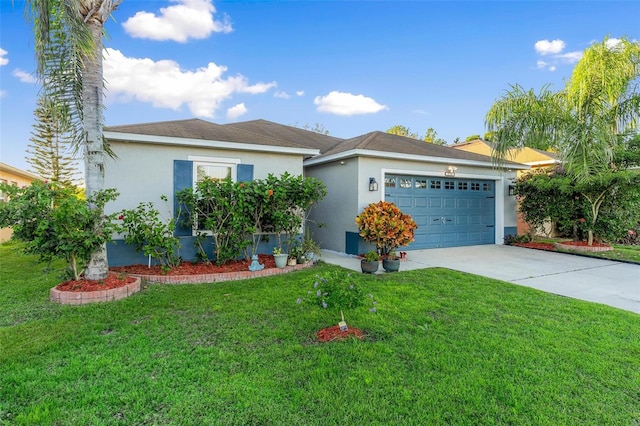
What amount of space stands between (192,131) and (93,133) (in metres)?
2.70

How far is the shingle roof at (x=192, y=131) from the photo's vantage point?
7.14 metres

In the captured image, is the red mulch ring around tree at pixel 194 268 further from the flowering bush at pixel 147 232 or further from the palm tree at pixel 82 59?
the palm tree at pixel 82 59

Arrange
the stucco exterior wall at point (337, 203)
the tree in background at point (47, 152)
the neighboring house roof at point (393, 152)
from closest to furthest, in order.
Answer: the neighboring house roof at point (393, 152) < the stucco exterior wall at point (337, 203) < the tree in background at point (47, 152)

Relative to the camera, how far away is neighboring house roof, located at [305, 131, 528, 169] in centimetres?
886

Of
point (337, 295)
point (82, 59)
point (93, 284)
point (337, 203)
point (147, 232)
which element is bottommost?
point (93, 284)

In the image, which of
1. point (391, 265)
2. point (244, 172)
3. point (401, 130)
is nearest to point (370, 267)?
point (391, 265)

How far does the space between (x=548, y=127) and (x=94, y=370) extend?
1153cm

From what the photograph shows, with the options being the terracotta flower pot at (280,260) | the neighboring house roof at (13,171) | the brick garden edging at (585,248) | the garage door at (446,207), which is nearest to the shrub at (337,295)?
the terracotta flower pot at (280,260)

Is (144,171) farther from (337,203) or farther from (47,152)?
(47,152)

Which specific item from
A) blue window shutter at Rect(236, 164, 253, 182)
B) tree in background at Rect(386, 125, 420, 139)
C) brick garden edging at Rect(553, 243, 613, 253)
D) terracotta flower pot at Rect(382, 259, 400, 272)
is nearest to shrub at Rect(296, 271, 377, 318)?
terracotta flower pot at Rect(382, 259, 400, 272)

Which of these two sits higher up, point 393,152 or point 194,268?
point 393,152

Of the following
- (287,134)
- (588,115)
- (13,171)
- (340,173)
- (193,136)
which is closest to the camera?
(193,136)

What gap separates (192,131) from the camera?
26.1ft

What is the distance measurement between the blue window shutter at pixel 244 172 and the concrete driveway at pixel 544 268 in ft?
9.43
